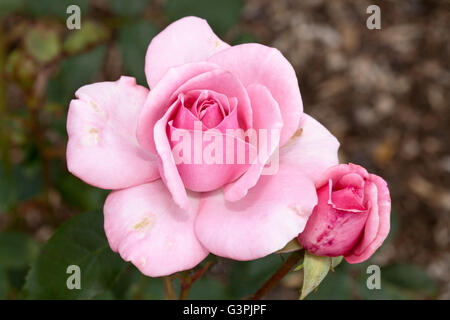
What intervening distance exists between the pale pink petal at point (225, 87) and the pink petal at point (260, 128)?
0.02m

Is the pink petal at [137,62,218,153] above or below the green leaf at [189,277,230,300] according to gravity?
above

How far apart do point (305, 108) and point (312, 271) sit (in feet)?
5.65

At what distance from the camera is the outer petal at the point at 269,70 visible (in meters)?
0.87

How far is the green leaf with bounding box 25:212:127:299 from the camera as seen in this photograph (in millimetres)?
1098

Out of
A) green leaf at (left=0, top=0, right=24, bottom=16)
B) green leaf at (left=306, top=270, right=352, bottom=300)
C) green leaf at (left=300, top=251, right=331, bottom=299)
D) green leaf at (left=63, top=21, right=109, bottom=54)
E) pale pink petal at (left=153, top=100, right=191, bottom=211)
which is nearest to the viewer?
pale pink petal at (left=153, top=100, right=191, bottom=211)

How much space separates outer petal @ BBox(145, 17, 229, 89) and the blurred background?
40 centimetres

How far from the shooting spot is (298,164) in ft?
3.10

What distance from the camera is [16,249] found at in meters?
1.69

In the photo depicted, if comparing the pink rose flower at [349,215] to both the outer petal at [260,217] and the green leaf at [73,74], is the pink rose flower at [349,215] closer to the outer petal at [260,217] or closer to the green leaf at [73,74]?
the outer petal at [260,217]

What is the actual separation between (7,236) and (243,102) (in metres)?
Answer: 1.19

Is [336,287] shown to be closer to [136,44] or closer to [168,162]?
[168,162]

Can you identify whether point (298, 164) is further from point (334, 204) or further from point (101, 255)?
point (101, 255)

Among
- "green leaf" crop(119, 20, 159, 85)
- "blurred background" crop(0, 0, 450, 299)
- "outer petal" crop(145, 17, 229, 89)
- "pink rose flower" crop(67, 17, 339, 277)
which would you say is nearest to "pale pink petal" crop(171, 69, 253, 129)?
A: "pink rose flower" crop(67, 17, 339, 277)

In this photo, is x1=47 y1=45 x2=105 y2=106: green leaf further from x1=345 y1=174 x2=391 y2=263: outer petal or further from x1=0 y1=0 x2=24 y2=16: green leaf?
x1=345 y1=174 x2=391 y2=263: outer petal
